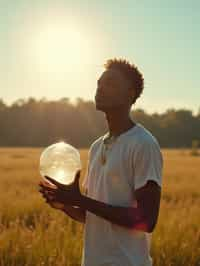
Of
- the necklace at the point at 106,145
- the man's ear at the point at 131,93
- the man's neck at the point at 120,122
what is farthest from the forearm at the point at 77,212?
the man's ear at the point at 131,93

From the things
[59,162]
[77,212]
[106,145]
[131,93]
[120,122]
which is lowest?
[77,212]

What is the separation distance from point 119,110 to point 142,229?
571 millimetres

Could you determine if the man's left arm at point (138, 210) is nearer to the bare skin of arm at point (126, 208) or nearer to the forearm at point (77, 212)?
the bare skin of arm at point (126, 208)

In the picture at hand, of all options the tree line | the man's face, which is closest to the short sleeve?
the man's face

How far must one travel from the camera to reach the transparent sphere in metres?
2.79

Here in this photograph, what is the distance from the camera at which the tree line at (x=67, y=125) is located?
77625mm

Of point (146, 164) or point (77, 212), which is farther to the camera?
point (77, 212)

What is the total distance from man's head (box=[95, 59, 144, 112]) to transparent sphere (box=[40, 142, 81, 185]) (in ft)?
1.20

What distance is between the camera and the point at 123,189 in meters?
2.48

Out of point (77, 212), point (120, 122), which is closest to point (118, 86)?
point (120, 122)

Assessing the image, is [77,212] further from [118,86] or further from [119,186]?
[118,86]

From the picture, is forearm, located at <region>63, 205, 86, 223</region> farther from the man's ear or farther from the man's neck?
the man's ear

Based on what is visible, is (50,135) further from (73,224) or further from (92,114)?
(73,224)

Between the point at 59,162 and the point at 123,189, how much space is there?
1.68 feet
